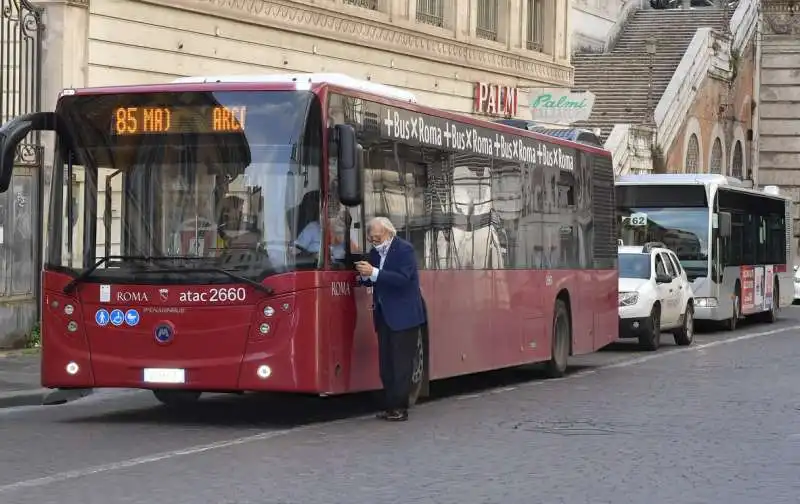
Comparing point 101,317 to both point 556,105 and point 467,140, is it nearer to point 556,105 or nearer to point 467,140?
point 467,140

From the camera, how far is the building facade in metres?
23.3

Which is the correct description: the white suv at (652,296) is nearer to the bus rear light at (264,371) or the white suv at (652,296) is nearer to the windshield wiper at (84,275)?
the bus rear light at (264,371)

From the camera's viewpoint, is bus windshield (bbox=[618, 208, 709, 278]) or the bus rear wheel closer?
the bus rear wheel

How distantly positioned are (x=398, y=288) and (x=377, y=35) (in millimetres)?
18892

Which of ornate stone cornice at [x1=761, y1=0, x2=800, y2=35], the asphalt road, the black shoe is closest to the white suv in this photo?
the asphalt road

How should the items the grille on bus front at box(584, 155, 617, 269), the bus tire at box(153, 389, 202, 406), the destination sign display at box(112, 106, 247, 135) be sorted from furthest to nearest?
the grille on bus front at box(584, 155, 617, 269), the bus tire at box(153, 389, 202, 406), the destination sign display at box(112, 106, 247, 135)

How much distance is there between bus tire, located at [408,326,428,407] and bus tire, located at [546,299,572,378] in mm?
4552

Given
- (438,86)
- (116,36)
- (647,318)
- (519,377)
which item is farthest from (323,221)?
(438,86)

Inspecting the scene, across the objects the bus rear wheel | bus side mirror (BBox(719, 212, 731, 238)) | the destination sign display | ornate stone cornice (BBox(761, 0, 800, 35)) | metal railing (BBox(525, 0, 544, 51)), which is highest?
ornate stone cornice (BBox(761, 0, 800, 35))

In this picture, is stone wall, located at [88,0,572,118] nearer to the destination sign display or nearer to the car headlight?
the car headlight

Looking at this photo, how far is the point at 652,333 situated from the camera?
26562mm

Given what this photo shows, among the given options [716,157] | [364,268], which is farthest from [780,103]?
[364,268]

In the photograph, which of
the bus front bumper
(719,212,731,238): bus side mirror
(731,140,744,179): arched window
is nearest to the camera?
the bus front bumper

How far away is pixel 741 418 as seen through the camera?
15664 millimetres
